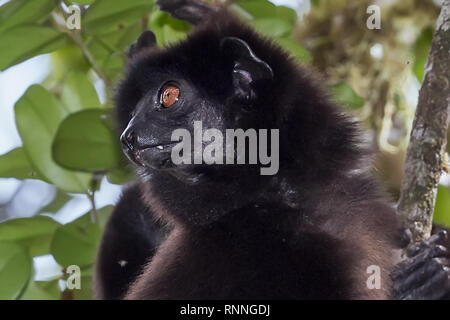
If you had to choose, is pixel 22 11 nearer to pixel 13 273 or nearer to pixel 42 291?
pixel 13 273

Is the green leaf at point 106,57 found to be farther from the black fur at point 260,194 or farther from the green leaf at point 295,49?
the green leaf at point 295,49

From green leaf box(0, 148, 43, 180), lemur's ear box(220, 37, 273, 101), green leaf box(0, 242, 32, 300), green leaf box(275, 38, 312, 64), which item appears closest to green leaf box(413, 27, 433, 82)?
green leaf box(275, 38, 312, 64)

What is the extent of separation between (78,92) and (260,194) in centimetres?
116

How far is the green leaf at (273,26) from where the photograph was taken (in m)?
2.94

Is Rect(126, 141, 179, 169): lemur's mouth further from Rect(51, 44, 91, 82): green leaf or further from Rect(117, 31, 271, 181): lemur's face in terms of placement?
Rect(51, 44, 91, 82): green leaf

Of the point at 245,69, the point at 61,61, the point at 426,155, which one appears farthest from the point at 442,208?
the point at 61,61

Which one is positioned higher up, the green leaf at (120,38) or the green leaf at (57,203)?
the green leaf at (120,38)

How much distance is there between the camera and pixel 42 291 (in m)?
2.88

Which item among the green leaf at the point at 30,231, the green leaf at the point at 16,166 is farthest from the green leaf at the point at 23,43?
the green leaf at the point at 30,231

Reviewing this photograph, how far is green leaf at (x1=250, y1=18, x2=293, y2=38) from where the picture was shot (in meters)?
2.94

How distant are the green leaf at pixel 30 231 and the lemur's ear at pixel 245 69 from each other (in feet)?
3.32
